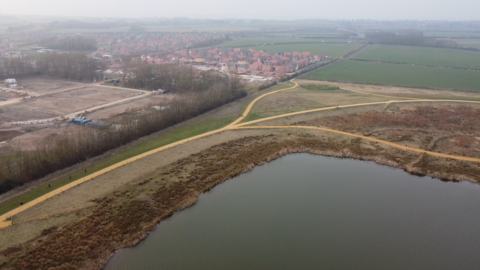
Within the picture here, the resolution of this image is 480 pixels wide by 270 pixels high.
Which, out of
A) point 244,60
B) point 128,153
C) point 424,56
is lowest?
point 128,153

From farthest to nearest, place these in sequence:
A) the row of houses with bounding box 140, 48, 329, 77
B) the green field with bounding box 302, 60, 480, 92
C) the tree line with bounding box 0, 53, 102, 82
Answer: the row of houses with bounding box 140, 48, 329, 77 → the green field with bounding box 302, 60, 480, 92 → the tree line with bounding box 0, 53, 102, 82

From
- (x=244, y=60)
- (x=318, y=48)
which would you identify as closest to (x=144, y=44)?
(x=244, y=60)

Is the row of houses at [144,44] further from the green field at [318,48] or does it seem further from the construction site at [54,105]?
the construction site at [54,105]

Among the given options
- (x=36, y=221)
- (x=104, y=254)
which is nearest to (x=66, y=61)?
(x=36, y=221)

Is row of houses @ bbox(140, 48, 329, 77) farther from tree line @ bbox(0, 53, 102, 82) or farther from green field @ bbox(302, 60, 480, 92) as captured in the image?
tree line @ bbox(0, 53, 102, 82)

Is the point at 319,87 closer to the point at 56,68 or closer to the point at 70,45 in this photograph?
the point at 56,68

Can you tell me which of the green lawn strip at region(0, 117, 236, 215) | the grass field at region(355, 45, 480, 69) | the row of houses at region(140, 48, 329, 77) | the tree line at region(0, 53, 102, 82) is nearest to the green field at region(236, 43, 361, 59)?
the grass field at region(355, 45, 480, 69)

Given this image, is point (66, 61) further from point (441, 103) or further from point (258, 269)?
point (441, 103)
